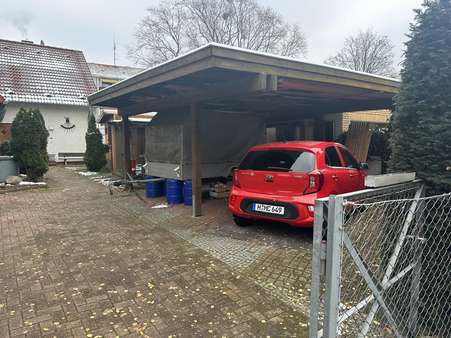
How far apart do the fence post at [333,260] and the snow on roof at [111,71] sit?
2822 cm

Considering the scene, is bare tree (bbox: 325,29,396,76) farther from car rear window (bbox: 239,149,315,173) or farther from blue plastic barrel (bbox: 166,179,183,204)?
car rear window (bbox: 239,149,315,173)

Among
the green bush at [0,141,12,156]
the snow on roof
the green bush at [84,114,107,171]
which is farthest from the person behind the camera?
the snow on roof

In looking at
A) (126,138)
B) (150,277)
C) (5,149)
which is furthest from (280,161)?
(5,149)

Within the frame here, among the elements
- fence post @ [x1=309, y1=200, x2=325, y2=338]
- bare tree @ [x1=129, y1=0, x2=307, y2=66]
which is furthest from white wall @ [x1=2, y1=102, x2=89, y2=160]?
fence post @ [x1=309, y1=200, x2=325, y2=338]

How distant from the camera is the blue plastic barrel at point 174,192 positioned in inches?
308

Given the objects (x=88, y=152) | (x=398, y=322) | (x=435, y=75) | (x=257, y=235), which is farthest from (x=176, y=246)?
(x=88, y=152)

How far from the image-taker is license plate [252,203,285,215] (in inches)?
188

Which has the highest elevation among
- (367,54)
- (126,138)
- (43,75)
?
(367,54)

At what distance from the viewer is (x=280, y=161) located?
5074mm

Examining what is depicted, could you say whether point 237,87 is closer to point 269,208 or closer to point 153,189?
point 269,208

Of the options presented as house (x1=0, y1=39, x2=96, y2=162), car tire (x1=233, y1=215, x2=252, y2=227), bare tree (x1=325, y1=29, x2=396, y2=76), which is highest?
bare tree (x1=325, y1=29, x2=396, y2=76)

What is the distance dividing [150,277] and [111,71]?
28.2 m

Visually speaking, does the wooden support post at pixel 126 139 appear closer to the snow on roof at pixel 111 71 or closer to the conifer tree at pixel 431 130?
the conifer tree at pixel 431 130

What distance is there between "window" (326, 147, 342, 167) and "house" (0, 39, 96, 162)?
58.8ft
